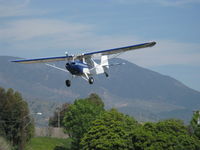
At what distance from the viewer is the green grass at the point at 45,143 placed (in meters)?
104

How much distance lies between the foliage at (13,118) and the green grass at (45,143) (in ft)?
14.0

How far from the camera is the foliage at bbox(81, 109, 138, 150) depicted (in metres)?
77.9

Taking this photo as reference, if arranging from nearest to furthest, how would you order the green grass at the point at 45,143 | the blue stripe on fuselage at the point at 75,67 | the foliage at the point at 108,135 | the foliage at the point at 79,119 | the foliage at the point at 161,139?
the blue stripe on fuselage at the point at 75,67
the foliage at the point at 161,139
the foliage at the point at 108,135
the foliage at the point at 79,119
the green grass at the point at 45,143

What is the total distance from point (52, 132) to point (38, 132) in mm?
4075

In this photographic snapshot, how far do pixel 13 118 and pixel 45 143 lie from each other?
13.4 metres

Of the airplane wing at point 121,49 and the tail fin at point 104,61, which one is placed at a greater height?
the airplane wing at point 121,49

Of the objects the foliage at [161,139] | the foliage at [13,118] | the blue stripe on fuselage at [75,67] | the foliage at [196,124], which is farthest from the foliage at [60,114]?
the blue stripe on fuselage at [75,67]

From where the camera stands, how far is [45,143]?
110688 mm

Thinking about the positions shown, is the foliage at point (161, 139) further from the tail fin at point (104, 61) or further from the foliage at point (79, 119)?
the tail fin at point (104, 61)

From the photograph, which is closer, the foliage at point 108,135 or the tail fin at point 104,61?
the tail fin at point 104,61

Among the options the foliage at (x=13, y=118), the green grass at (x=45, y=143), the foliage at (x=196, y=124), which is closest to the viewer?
the foliage at (x=196, y=124)

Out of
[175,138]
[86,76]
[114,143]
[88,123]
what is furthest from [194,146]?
[86,76]

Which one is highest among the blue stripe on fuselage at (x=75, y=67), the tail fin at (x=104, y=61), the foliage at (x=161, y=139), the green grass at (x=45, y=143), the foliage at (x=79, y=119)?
the tail fin at (x=104, y=61)

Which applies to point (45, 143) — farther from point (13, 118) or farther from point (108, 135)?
point (108, 135)
